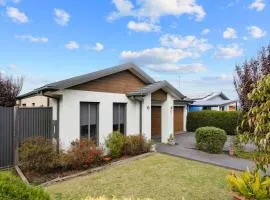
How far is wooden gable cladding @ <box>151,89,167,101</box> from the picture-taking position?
1628 centimetres

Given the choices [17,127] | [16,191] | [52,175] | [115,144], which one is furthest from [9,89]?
[16,191]

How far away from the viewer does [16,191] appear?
3.33 metres

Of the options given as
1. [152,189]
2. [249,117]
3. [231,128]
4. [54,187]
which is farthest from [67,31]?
[231,128]

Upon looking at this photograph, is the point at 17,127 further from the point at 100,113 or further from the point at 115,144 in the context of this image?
the point at 115,144

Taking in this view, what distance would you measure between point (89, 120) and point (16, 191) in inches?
364

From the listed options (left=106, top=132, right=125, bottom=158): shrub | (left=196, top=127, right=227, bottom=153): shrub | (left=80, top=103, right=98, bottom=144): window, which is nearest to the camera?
(left=80, top=103, right=98, bottom=144): window

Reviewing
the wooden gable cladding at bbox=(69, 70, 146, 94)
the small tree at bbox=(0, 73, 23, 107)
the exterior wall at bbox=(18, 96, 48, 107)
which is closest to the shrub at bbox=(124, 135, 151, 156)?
the wooden gable cladding at bbox=(69, 70, 146, 94)

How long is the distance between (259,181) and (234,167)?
20.1ft

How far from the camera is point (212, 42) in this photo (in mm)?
17109

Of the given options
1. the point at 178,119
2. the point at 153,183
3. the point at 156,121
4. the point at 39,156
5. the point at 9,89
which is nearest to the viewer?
the point at 153,183

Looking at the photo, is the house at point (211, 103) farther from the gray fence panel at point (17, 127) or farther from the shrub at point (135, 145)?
the gray fence panel at point (17, 127)

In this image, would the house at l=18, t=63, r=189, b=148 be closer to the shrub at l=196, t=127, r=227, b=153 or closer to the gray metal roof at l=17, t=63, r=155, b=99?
the gray metal roof at l=17, t=63, r=155, b=99

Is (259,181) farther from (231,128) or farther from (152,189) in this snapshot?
(231,128)

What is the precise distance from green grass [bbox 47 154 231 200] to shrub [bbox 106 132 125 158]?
147 cm
